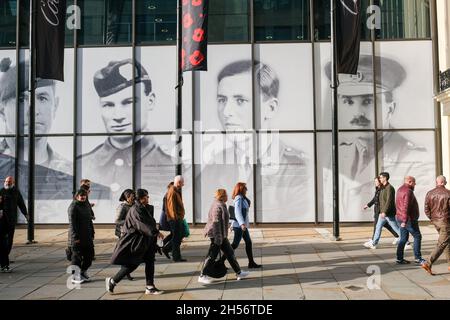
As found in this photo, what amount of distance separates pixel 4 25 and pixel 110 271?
11527 millimetres

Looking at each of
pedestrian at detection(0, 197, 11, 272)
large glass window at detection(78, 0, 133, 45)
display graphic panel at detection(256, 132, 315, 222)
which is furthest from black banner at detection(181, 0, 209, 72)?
pedestrian at detection(0, 197, 11, 272)

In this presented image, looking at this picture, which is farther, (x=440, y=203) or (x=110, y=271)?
(x=110, y=271)

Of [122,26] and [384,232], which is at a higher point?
[122,26]

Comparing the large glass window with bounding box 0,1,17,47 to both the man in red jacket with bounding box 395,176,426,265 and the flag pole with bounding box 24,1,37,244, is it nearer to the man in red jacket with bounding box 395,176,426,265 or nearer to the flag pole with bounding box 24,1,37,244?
the flag pole with bounding box 24,1,37,244

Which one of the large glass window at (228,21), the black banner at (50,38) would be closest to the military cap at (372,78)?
the large glass window at (228,21)

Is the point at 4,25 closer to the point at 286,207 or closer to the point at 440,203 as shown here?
the point at 286,207

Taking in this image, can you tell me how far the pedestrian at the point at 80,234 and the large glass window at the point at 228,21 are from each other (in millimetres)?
9538

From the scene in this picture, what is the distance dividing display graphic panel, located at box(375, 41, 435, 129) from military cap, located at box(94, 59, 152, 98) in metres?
8.04

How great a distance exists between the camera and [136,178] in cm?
1620

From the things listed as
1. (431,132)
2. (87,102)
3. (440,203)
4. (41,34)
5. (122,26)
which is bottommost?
(440,203)

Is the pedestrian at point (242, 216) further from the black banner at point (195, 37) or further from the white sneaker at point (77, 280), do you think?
the black banner at point (195, 37)

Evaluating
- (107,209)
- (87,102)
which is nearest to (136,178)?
(107,209)
